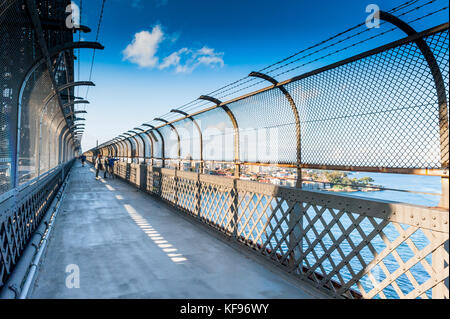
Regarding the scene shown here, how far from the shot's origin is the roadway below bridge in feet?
11.6

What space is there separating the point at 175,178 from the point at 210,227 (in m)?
2.99

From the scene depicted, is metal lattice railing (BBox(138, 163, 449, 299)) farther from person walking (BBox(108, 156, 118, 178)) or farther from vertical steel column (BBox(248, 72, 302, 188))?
person walking (BBox(108, 156, 118, 178))

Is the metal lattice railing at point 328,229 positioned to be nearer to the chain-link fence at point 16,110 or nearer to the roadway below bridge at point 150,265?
the roadway below bridge at point 150,265

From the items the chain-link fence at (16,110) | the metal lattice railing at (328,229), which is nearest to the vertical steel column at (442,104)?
the metal lattice railing at (328,229)

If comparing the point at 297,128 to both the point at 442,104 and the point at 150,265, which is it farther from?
the point at 150,265

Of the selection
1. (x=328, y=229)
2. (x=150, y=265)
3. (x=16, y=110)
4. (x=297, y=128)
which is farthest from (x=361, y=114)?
(x=16, y=110)

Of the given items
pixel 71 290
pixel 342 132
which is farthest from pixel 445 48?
pixel 71 290

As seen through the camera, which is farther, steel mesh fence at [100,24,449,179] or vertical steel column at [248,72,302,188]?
vertical steel column at [248,72,302,188]

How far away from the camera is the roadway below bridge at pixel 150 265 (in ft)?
11.6

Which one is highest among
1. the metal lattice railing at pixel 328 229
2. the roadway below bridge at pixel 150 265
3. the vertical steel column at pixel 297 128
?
the vertical steel column at pixel 297 128

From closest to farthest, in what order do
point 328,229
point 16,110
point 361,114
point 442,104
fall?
point 442,104, point 361,114, point 328,229, point 16,110

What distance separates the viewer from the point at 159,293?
3.47m

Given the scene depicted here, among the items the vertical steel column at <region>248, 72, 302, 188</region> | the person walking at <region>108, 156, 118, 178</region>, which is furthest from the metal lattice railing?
the person walking at <region>108, 156, 118, 178</region>

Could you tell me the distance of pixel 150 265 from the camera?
14.3 feet
